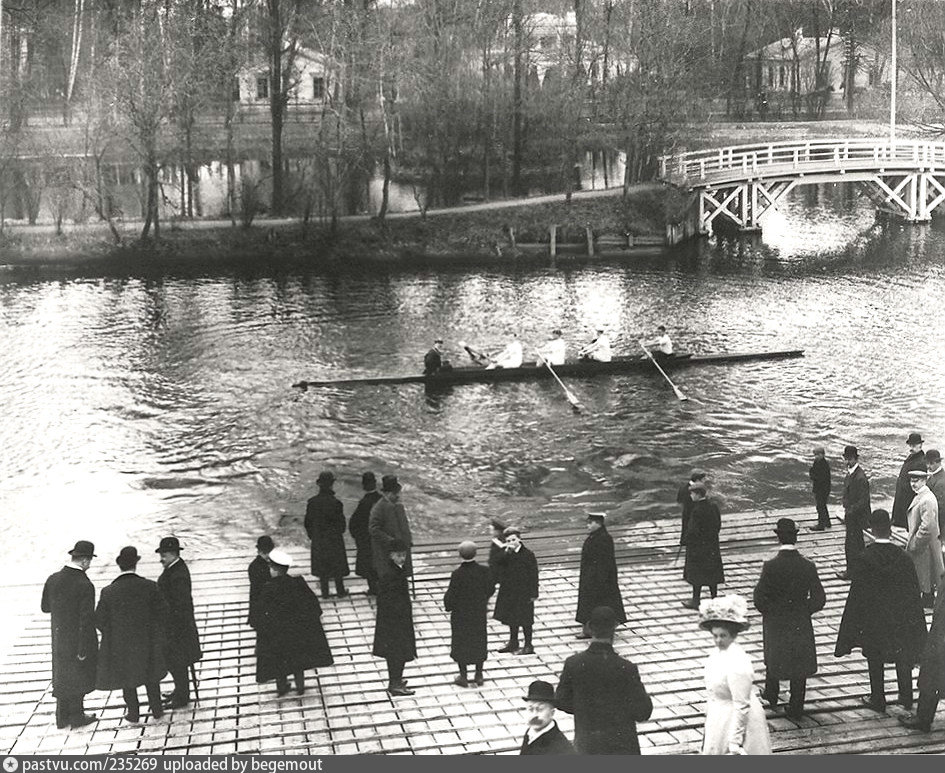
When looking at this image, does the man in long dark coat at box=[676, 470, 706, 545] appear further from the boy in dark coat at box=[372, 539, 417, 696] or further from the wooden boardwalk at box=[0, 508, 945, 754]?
the boy in dark coat at box=[372, 539, 417, 696]

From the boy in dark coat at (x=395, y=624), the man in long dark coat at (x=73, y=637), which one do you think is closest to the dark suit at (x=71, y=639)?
the man in long dark coat at (x=73, y=637)

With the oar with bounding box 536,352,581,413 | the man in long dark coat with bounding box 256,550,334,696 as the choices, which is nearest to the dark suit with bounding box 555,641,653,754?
the man in long dark coat with bounding box 256,550,334,696

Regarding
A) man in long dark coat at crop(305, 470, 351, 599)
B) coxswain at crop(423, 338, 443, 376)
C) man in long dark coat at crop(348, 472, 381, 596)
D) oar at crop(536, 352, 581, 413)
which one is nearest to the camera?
man in long dark coat at crop(305, 470, 351, 599)

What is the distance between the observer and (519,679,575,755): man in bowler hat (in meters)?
5.71

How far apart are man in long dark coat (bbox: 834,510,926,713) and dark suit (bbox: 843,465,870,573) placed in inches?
119

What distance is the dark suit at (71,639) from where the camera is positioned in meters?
8.00

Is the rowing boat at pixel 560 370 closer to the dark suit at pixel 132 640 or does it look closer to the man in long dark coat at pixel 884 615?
the dark suit at pixel 132 640

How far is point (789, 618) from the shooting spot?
807 cm

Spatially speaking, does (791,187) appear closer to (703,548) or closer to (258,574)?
(703,548)

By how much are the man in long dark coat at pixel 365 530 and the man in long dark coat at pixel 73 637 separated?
3.34 m

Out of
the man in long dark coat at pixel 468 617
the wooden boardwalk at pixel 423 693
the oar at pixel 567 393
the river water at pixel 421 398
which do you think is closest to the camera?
the wooden boardwalk at pixel 423 693

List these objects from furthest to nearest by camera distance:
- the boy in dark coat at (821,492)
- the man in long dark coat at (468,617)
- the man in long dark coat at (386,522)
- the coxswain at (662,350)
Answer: the coxswain at (662,350)
the boy in dark coat at (821,492)
the man in long dark coat at (386,522)
the man in long dark coat at (468,617)

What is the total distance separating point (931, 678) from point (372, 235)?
2763 cm

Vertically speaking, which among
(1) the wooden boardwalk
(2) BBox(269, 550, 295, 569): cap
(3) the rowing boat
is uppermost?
(3) the rowing boat
